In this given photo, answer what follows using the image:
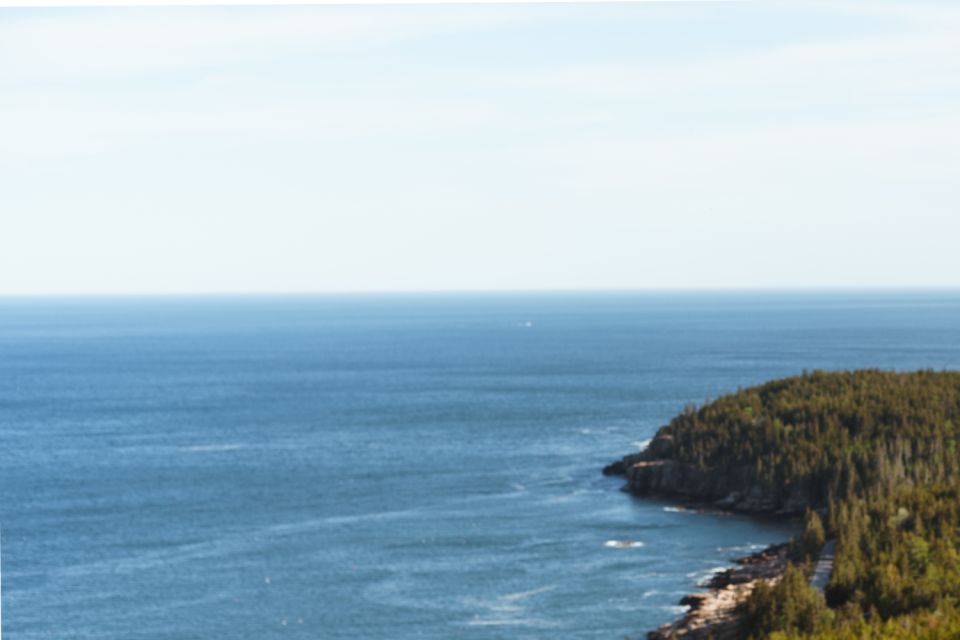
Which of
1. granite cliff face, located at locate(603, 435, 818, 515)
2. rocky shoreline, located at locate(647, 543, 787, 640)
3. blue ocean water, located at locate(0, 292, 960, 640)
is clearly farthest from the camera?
granite cliff face, located at locate(603, 435, 818, 515)

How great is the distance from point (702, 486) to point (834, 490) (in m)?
10.2

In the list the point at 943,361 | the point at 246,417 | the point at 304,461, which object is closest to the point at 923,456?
the point at 304,461

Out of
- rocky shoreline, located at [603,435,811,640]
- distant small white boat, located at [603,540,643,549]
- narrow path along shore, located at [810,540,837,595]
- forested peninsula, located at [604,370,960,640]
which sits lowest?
distant small white boat, located at [603,540,643,549]

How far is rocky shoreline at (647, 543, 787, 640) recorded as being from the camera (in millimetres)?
52469

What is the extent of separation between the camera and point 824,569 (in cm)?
5812

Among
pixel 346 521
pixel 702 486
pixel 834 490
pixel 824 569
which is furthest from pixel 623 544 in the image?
pixel 346 521

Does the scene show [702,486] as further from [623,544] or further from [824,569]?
[824,569]

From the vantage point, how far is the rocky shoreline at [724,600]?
5247 cm

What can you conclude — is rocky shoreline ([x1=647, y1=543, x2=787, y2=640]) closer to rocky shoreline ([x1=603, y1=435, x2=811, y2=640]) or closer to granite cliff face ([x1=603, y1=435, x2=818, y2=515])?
rocky shoreline ([x1=603, y1=435, x2=811, y2=640])

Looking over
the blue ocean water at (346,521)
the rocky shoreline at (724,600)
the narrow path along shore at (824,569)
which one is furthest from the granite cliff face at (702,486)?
the narrow path along shore at (824,569)

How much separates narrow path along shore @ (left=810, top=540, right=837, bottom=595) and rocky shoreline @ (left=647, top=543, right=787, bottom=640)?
213 centimetres

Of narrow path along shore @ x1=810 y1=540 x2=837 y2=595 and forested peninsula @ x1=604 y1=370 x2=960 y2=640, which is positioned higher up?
forested peninsula @ x1=604 y1=370 x2=960 y2=640

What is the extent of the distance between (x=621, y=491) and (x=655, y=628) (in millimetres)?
31742

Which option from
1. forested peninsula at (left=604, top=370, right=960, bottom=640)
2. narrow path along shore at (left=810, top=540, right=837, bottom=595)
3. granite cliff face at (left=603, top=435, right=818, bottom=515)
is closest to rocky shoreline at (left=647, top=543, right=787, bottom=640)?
forested peninsula at (left=604, top=370, right=960, bottom=640)
